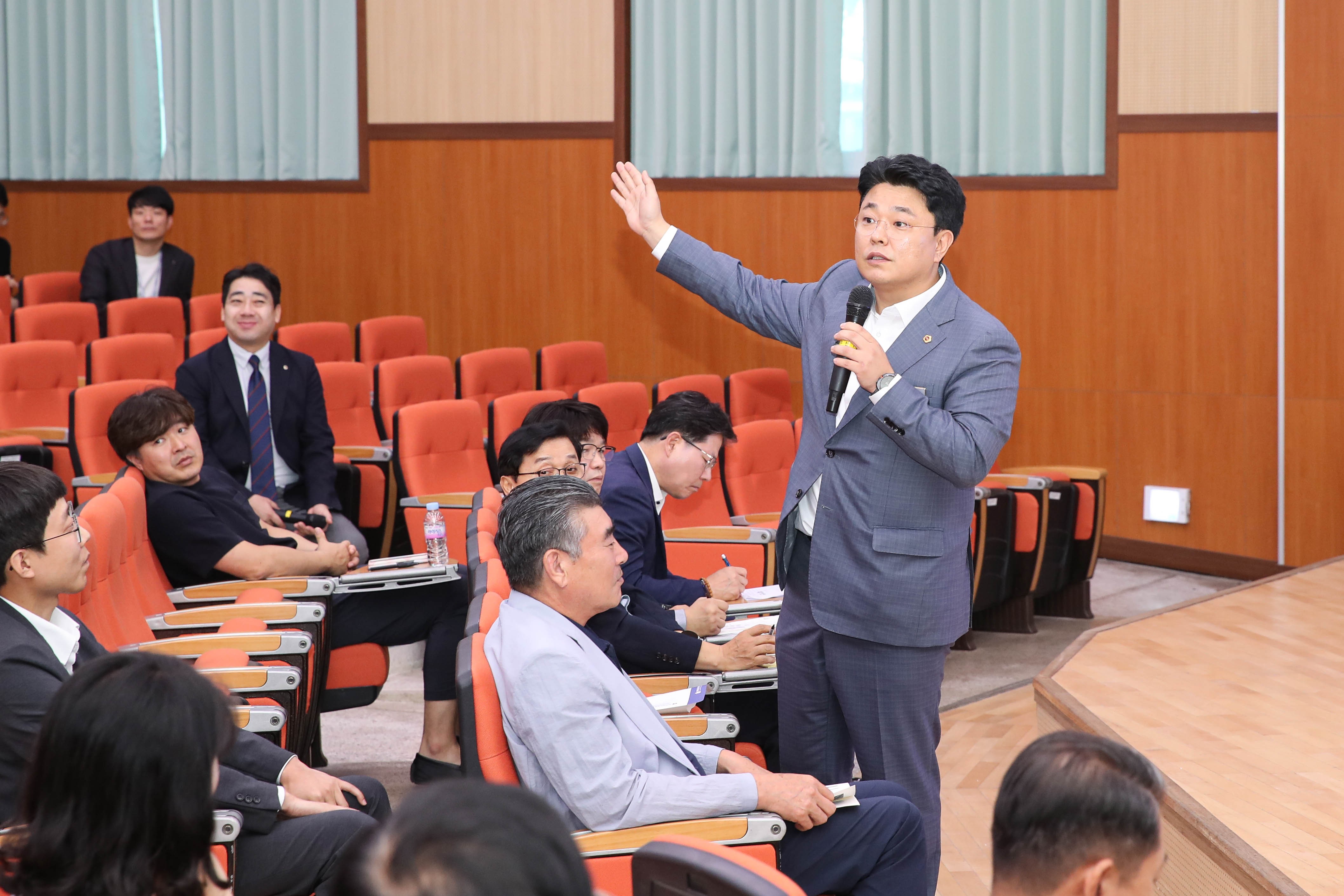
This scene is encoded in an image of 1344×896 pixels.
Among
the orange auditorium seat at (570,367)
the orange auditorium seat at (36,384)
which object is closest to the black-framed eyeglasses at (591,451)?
the orange auditorium seat at (36,384)

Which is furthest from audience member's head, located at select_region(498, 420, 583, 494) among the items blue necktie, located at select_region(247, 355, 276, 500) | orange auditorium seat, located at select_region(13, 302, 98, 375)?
orange auditorium seat, located at select_region(13, 302, 98, 375)

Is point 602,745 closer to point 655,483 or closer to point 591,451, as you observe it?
point 655,483

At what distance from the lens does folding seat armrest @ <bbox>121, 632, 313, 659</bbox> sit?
8.98ft

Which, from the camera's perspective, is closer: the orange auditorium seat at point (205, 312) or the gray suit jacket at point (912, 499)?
the gray suit jacket at point (912, 499)

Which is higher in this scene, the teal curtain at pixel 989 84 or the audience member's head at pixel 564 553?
the teal curtain at pixel 989 84

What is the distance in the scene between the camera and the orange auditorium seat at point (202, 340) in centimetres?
570

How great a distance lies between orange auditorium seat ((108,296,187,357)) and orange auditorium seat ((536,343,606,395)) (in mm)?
1682

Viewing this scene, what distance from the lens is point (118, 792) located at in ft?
4.70

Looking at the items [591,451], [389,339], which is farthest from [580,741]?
[389,339]

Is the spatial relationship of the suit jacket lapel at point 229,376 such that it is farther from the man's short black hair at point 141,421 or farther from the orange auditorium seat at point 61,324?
the orange auditorium seat at point 61,324

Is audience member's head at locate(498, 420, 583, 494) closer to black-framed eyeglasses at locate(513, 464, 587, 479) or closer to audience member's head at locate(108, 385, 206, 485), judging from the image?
black-framed eyeglasses at locate(513, 464, 587, 479)

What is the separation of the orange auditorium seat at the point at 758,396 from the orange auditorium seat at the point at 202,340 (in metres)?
2.13

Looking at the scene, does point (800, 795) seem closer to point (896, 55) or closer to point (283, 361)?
point (283, 361)

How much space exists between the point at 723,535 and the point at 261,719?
177 centimetres
